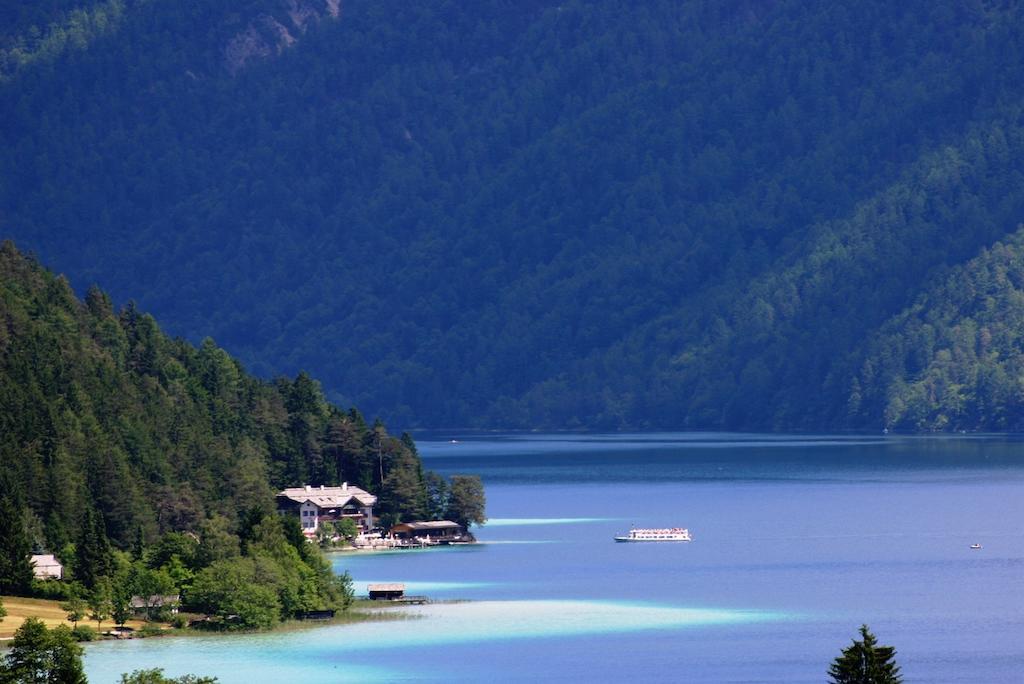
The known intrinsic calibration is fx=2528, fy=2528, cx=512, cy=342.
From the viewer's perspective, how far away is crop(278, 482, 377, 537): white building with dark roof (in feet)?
523

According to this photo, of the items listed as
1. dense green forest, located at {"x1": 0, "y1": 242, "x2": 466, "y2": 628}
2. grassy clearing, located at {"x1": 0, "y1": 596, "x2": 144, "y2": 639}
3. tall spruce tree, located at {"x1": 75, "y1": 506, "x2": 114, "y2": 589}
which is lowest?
grassy clearing, located at {"x1": 0, "y1": 596, "x2": 144, "y2": 639}

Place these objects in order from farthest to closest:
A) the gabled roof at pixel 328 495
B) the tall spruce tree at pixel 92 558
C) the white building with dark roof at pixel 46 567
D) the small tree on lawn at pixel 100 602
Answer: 1. the gabled roof at pixel 328 495
2. the white building with dark roof at pixel 46 567
3. the tall spruce tree at pixel 92 558
4. the small tree on lawn at pixel 100 602

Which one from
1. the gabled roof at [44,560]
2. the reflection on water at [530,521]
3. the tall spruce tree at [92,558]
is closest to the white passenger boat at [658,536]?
the reflection on water at [530,521]

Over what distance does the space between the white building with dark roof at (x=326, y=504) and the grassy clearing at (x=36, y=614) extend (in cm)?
4239

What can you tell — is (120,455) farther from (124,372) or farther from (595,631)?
(595,631)

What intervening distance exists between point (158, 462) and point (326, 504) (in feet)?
56.2

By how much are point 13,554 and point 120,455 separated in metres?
23.9

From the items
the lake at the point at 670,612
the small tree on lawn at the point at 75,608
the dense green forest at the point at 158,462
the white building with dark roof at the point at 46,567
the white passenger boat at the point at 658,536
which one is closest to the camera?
the lake at the point at 670,612

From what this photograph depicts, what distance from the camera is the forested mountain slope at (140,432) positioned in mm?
135125

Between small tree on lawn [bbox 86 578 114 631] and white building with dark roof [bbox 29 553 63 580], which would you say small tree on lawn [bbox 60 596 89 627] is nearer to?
small tree on lawn [bbox 86 578 114 631]

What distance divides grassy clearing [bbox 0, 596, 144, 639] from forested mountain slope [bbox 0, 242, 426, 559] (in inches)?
278

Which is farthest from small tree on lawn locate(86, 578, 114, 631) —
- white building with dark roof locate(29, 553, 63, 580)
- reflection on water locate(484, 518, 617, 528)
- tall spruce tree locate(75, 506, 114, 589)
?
reflection on water locate(484, 518, 617, 528)

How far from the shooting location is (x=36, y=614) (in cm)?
11050

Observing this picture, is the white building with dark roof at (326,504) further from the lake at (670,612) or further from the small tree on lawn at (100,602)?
the small tree on lawn at (100,602)
